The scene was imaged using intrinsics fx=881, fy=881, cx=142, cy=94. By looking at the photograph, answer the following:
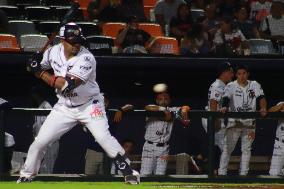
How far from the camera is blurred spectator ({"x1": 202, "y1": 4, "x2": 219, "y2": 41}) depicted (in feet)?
46.0

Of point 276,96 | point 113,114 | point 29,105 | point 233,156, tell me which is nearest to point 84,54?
point 113,114

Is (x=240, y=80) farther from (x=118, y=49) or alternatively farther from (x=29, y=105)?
→ (x=29, y=105)

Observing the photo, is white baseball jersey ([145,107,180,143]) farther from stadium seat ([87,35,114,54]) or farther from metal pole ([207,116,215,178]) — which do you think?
stadium seat ([87,35,114,54])

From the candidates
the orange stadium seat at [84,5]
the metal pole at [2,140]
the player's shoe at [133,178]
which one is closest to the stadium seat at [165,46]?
the orange stadium seat at [84,5]

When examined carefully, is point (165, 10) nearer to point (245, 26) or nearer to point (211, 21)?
point (211, 21)

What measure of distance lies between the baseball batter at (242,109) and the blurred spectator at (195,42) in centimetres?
139

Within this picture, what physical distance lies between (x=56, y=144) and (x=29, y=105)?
1.94m

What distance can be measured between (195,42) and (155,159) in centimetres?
290

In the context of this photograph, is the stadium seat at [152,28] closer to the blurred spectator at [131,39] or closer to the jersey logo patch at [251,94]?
the blurred spectator at [131,39]

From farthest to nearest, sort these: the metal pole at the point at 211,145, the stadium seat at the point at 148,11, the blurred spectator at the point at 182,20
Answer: the stadium seat at the point at 148,11, the blurred spectator at the point at 182,20, the metal pole at the point at 211,145

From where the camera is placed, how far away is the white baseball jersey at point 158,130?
1085 centimetres

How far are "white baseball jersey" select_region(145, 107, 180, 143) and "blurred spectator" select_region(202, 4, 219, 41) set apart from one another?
129 inches

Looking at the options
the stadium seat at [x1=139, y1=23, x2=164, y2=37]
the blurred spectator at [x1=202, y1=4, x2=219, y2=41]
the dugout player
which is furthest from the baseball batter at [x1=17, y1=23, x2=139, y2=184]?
the blurred spectator at [x1=202, y1=4, x2=219, y2=41]

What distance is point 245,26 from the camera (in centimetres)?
1467
